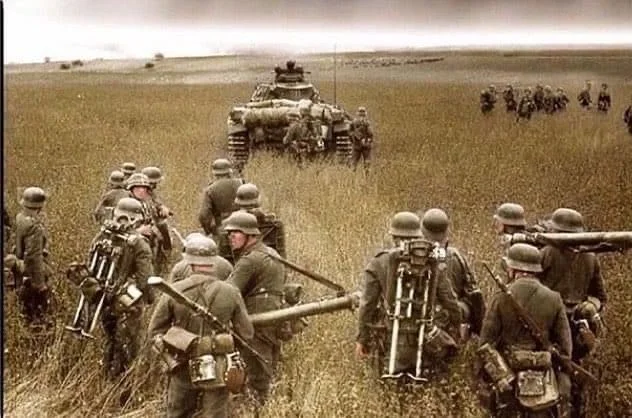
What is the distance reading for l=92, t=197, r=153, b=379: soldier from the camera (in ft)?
14.6

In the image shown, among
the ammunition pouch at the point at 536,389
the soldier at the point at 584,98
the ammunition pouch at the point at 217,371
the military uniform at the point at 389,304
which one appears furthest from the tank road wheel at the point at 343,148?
the ammunition pouch at the point at 536,389

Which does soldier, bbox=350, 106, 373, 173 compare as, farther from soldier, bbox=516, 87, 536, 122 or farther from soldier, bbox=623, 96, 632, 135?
soldier, bbox=623, 96, 632, 135

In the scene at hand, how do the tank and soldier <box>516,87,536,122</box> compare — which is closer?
soldier <box>516,87,536,122</box>

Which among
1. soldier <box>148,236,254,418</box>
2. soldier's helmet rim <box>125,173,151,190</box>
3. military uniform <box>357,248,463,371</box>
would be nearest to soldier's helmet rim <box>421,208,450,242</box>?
military uniform <box>357,248,463,371</box>

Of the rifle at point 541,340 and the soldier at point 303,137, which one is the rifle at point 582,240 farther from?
the soldier at point 303,137

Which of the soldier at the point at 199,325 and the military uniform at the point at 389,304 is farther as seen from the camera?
the military uniform at the point at 389,304

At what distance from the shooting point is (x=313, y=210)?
184 inches

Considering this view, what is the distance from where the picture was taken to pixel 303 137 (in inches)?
213

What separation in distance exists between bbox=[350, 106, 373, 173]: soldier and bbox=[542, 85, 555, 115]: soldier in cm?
81

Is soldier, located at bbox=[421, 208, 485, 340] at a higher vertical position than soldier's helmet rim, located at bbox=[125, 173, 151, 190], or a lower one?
lower

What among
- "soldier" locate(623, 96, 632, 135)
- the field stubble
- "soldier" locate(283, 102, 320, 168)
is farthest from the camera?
"soldier" locate(283, 102, 320, 168)

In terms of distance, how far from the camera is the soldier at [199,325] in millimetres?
3875

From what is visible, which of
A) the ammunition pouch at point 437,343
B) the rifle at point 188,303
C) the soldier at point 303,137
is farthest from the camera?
the soldier at point 303,137

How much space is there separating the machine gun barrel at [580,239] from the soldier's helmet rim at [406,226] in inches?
15.6
